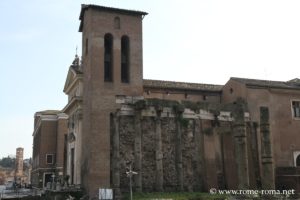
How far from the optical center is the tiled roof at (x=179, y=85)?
36500 mm

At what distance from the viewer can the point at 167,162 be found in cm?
3278

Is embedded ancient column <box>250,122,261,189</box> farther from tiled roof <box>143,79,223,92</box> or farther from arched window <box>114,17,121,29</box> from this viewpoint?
arched window <box>114,17,121,29</box>

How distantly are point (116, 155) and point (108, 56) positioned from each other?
8.00m

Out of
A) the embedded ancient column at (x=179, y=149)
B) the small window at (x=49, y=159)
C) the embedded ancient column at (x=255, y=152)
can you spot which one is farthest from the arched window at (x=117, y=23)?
the small window at (x=49, y=159)

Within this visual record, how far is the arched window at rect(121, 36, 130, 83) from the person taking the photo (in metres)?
33.6

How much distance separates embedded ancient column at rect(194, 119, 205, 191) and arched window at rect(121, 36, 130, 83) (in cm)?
669

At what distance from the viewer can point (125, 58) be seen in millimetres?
34125

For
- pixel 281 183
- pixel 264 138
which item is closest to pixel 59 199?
pixel 264 138

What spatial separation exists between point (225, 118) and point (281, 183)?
22.2ft

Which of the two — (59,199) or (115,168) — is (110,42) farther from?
(59,199)

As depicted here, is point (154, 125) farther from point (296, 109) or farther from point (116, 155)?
point (296, 109)

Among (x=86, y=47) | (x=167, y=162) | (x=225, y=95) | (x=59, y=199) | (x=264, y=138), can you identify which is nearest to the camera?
(x=264, y=138)

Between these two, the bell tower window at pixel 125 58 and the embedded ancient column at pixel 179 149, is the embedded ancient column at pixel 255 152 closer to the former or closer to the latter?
the embedded ancient column at pixel 179 149

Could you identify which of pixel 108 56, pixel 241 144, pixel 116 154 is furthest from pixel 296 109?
pixel 108 56
